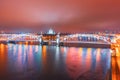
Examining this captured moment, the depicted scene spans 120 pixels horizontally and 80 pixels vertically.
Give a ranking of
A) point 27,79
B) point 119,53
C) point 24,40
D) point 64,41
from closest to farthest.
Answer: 1. point 27,79
2. point 119,53
3. point 64,41
4. point 24,40

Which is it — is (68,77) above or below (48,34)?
below

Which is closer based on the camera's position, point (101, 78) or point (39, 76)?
point (101, 78)

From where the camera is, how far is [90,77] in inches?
539

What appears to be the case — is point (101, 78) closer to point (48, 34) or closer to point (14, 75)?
point (14, 75)

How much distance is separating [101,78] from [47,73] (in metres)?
3.64

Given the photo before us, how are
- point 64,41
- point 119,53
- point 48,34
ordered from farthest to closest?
1. point 48,34
2. point 64,41
3. point 119,53

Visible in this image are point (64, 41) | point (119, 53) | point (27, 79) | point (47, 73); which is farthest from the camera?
point (64, 41)

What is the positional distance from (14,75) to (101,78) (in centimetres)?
504

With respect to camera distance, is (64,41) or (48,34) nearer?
(64,41)

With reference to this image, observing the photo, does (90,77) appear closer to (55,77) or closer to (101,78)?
(101,78)

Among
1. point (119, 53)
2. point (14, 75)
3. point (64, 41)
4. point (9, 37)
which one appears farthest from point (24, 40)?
point (14, 75)

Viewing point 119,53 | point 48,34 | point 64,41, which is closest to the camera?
point 119,53

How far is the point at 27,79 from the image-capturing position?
13.0 m

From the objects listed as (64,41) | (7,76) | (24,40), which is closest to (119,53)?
(7,76)
